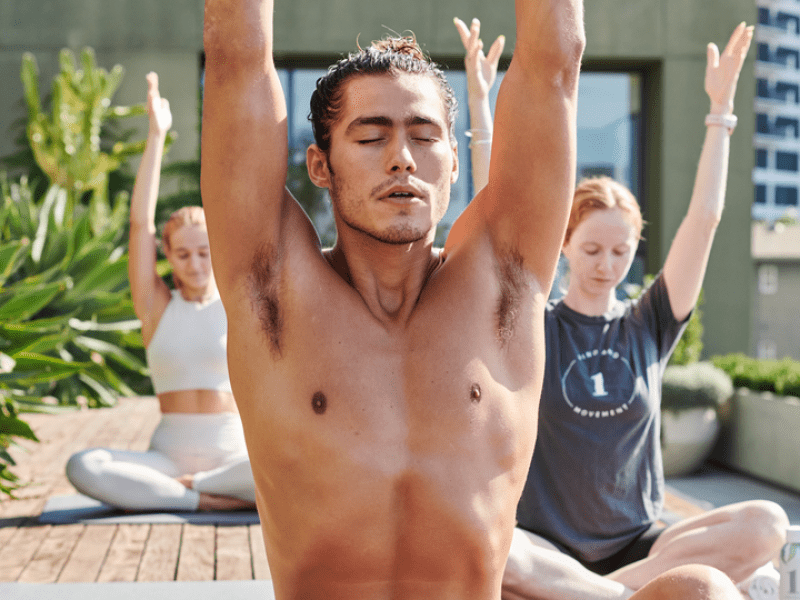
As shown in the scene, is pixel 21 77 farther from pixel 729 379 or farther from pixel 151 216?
pixel 729 379

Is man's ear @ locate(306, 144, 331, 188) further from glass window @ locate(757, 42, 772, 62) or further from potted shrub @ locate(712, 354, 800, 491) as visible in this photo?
glass window @ locate(757, 42, 772, 62)

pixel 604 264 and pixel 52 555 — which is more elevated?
pixel 604 264

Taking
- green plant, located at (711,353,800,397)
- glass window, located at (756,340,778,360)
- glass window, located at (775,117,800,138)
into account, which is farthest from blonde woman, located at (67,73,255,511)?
glass window, located at (775,117,800,138)

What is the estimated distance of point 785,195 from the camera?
4250 centimetres

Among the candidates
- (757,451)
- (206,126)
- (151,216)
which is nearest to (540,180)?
(206,126)

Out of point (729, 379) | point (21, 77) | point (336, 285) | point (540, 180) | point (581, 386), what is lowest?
point (729, 379)

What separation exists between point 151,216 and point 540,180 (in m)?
2.25

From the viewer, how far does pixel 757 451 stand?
5422 mm

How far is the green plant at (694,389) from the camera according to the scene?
550 cm

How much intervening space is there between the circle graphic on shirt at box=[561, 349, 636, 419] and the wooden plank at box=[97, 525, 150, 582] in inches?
59.2

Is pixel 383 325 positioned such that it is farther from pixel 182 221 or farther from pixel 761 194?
pixel 761 194

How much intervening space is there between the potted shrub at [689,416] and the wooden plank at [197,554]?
3426 mm

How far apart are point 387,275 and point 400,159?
214 millimetres

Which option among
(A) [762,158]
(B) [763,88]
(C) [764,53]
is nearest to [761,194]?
(A) [762,158]
